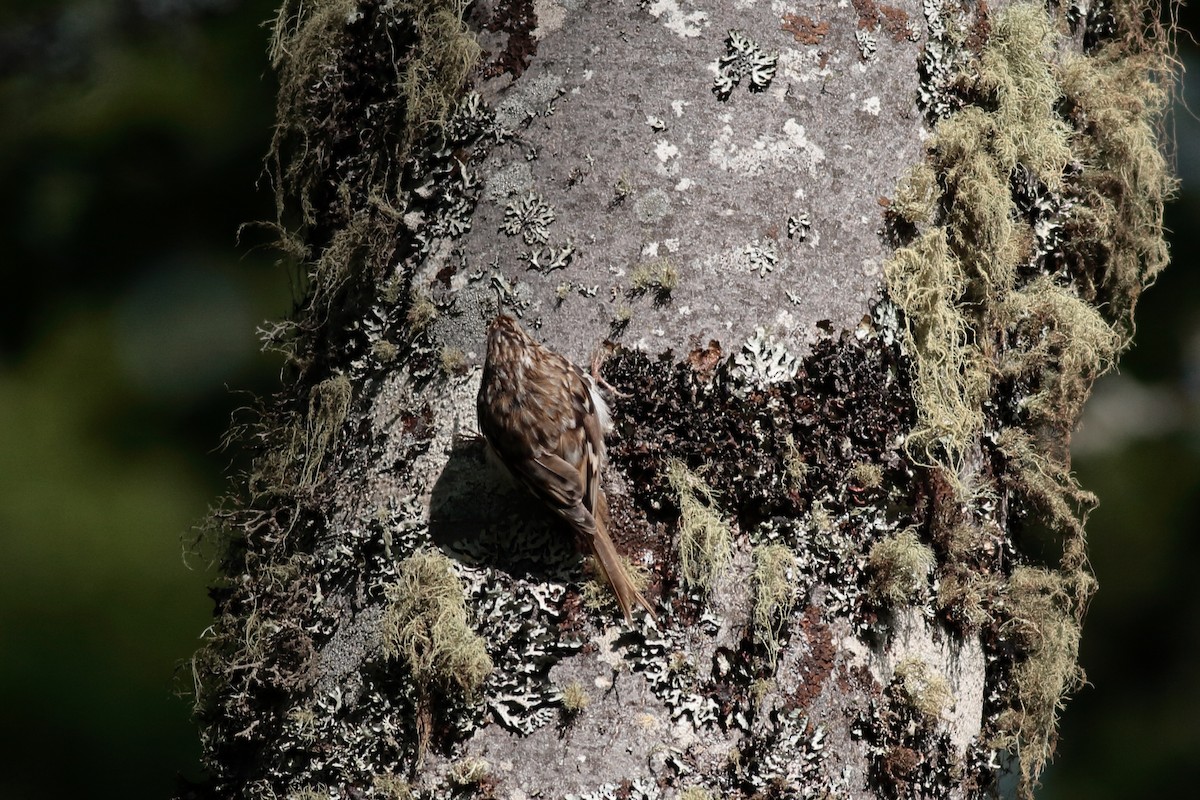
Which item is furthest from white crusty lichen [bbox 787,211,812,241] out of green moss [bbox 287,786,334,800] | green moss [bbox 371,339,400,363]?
green moss [bbox 287,786,334,800]

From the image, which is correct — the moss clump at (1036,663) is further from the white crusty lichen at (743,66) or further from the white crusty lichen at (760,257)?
the white crusty lichen at (743,66)

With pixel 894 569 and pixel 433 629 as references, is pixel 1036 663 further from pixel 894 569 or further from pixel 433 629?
pixel 433 629

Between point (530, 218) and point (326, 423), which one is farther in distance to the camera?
point (326, 423)

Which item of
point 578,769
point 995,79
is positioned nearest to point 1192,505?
point 995,79

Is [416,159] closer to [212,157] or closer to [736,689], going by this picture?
[736,689]

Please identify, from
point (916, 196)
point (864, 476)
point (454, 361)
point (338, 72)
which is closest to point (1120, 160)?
point (916, 196)
